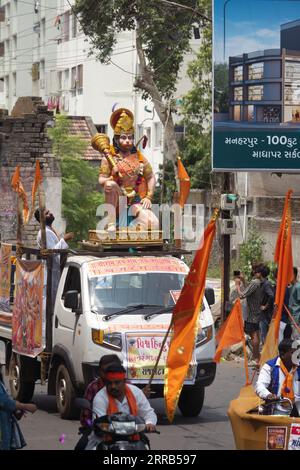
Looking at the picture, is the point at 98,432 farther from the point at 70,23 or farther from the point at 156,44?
the point at 70,23

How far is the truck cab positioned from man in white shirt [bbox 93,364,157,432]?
4.03 meters

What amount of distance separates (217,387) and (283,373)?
628 cm

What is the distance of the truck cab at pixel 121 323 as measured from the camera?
13008 mm

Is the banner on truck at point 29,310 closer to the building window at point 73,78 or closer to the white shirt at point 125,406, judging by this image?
the white shirt at point 125,406

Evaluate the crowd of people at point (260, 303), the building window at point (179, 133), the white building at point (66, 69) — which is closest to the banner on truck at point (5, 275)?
the crowd of people at point (260, 303)

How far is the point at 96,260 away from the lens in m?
13.9

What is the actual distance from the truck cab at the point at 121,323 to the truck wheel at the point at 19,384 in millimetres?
587

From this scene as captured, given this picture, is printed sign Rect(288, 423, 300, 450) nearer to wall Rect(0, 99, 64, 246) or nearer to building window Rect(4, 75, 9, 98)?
wall Rect(0, 99, 64, 246)

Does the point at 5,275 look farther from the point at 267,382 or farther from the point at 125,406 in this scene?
the point at 125,406

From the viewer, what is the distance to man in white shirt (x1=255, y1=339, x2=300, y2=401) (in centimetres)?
1027

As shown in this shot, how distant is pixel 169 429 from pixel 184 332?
2826 mm

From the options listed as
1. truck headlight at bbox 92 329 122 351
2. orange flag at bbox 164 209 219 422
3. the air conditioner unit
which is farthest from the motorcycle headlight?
the air conditioner unit
